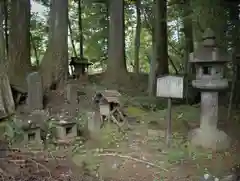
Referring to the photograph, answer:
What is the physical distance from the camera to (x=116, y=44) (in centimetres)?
1398

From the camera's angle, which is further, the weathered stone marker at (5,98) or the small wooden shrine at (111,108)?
the weathered stone marker at (5,98)

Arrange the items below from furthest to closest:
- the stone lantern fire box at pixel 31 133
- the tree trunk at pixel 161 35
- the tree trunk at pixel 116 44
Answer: the tree trunk at pixel 116 44, the tree trunk at pixel 161 35, the stone lantern fire box at pixel 31 133

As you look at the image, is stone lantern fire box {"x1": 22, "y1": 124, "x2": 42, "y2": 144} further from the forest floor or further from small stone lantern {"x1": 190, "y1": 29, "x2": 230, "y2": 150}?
small stone lantern {"x1": 190, "y1": 29, "x2": 230, "y2": 150}

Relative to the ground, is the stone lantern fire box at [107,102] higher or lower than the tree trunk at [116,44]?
lower

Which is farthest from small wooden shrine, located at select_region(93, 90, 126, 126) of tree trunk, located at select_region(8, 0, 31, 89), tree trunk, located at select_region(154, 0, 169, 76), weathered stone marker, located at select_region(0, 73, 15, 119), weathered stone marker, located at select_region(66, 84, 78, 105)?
tree trunk, located at select_region(154, 0, 169, 76)

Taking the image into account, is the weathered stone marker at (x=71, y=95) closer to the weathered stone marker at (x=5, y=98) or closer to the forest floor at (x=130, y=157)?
the forest floor at (x=130, y=157)

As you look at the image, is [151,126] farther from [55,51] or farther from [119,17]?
[119,17]

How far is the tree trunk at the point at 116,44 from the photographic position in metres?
13.8

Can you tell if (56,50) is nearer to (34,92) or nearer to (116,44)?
(34,92)

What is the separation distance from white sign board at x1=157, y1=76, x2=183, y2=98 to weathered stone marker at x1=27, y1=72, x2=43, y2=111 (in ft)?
12.2

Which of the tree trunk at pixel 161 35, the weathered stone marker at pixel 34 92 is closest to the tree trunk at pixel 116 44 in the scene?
the tree trunk at pixel 161 35

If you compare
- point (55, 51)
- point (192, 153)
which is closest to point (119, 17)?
point (55, 51)

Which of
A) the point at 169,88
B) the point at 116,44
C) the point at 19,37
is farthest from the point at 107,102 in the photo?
the point at 116,44

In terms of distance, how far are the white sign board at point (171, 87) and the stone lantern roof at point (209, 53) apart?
592 mm
